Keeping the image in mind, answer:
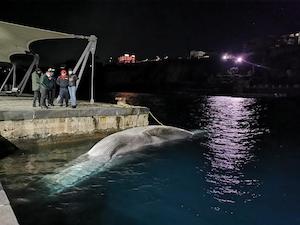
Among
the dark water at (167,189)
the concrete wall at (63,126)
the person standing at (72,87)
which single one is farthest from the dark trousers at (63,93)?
the dark water at (167,189)

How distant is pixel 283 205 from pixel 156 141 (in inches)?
336

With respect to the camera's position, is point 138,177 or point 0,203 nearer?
point 0,203

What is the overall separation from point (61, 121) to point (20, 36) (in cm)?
948

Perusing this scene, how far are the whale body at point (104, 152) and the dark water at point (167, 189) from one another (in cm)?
36

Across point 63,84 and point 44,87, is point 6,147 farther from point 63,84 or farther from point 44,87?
point 63,84

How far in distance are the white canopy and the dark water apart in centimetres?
887

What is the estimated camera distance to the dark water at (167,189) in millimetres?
10789

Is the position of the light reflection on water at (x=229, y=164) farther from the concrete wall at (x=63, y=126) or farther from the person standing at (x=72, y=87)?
the person standing at (x=72, y=87)

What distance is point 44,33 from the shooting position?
81.5 feet

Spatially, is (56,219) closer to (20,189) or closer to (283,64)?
(20,189)

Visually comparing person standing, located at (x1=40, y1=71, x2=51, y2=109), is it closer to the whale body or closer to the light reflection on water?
the whale body

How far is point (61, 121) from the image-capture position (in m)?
20.4

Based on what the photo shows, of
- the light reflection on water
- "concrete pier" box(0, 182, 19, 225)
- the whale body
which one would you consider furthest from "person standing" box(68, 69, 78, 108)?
"concrete pier" box(0, 182, 19, 225)

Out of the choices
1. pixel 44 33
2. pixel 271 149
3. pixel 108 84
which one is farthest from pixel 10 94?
pixel 108 84
